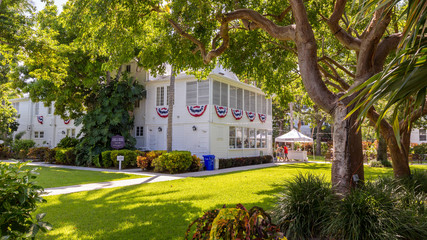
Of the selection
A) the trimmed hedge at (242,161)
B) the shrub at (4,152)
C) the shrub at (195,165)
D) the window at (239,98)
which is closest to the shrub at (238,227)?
the shrub at (195,165)

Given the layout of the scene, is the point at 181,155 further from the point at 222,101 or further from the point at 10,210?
the point at 10,210

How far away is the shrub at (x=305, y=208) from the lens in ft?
15.9

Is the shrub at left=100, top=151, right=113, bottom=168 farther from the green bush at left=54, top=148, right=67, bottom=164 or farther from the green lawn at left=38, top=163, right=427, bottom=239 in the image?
the green lawn at left=38, top=163, right=427, bottom=239

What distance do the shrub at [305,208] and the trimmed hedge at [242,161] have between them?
13.8 m

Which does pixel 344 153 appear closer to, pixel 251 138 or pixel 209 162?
pixel 209 162

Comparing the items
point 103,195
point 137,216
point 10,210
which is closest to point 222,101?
point 103,195

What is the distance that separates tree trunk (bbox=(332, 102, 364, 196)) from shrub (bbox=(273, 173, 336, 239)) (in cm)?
42

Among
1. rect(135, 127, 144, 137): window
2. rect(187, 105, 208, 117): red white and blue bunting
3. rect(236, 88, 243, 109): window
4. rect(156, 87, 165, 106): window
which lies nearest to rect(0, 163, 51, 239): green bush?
rect(187, 105, 208, 117): red white and blue bunting

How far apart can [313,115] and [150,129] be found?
24287 mm

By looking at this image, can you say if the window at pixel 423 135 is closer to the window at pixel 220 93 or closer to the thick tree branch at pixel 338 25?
the window at pixel 220 93

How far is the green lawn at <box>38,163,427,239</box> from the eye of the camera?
18.1 ft

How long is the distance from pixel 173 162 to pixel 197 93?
5998mm

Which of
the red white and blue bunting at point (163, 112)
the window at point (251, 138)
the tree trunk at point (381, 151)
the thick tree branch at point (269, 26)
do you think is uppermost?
the thick tree branch at point (269, 26)

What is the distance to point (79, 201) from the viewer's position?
8.45 metres
